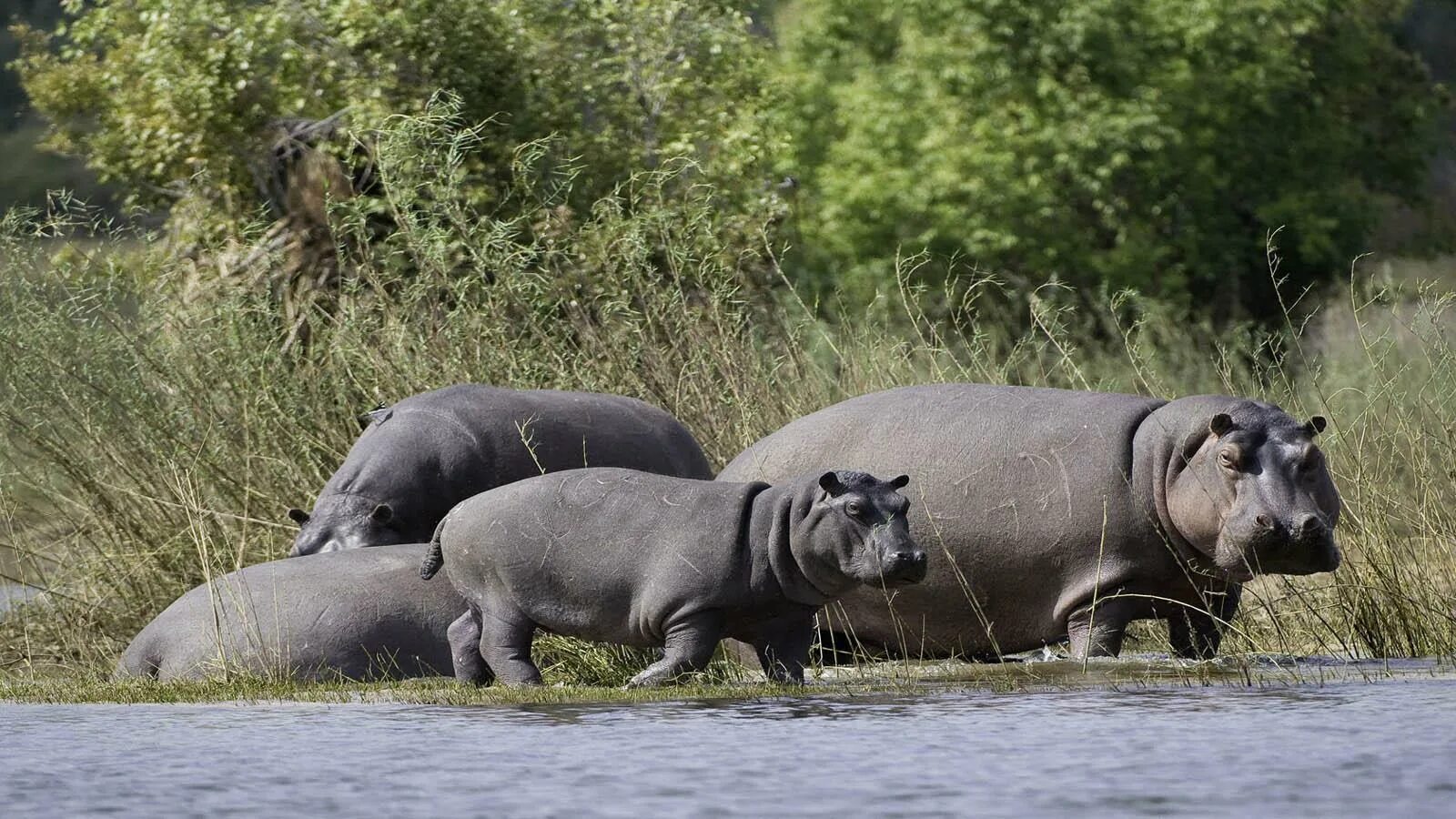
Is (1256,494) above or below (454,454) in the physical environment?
above

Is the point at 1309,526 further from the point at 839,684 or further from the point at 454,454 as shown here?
the point at 454,454

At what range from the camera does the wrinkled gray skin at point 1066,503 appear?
7.59 meters

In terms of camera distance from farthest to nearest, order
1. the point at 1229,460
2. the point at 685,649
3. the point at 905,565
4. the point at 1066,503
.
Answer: the point at 1066,503, the point at 1229,460, the point at 685,649, the point at 905,565

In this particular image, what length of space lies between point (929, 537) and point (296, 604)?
7.62 ft

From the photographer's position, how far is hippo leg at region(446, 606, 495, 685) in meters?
7.77

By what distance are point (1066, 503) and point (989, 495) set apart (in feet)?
0.93

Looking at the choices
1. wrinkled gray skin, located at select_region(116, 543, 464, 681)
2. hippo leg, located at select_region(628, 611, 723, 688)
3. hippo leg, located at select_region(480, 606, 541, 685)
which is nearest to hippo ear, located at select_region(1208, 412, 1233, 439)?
hippo leg, located at select_region(628, 611, 723, 688)

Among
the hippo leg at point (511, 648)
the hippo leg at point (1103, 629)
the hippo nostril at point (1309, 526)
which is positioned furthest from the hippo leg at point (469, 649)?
the hippo nostril at point (1309, 526)

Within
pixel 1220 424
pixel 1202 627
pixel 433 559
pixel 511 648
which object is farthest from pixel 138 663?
pixel 1220 424

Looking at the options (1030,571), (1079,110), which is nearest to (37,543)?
(1030,571)

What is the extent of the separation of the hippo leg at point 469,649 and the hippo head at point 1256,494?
2402 mm

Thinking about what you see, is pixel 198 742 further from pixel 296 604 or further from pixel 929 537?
pixel 929 537

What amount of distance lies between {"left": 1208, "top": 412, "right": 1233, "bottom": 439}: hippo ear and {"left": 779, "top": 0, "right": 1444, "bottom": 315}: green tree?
23.2m

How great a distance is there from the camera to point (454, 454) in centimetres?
921
